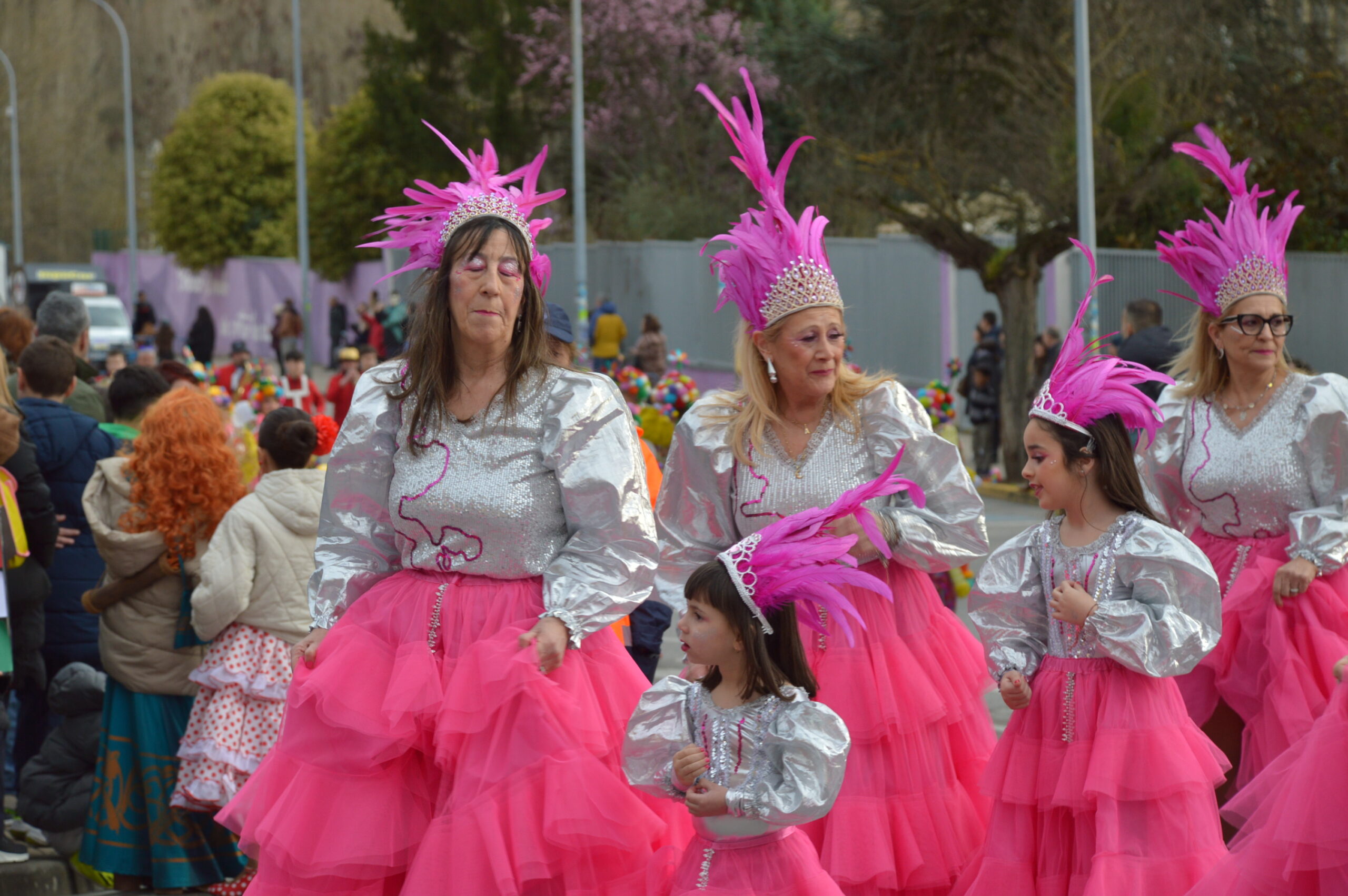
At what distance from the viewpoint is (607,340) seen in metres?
25.0

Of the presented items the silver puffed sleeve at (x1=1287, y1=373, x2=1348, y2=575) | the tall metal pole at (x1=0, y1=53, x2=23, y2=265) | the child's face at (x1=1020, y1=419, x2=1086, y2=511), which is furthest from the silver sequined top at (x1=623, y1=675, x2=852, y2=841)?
the tall metal pole at (x1=0, y1=53, x2=23, y2=265)

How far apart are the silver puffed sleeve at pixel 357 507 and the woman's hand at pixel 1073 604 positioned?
1.74 meters

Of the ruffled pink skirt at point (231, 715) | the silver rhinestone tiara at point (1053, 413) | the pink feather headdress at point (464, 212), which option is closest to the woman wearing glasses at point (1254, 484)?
the silver rhinestone tiara at point (1053, 413)

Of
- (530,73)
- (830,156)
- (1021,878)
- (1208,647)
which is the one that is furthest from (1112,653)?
(530,73)

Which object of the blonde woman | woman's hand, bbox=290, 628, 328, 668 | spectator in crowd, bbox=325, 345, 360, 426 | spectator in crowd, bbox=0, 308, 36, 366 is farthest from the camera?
spectator in crowd, bbox=325, 345, 360, 426

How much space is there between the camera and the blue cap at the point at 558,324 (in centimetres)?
554

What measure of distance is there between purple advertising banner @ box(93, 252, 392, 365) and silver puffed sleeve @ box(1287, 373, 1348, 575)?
33.8 m

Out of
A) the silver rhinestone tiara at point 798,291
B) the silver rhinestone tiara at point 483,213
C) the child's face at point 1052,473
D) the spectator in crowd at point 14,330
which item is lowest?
the child's face at point 1052,473

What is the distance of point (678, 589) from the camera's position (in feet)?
16.1

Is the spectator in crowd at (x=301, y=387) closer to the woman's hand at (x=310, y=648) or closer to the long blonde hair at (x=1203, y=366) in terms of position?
the long blonde hair at (x=1203, y=366)

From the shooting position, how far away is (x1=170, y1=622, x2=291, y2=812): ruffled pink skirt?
611cm

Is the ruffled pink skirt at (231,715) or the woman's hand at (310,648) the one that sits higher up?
the woman's hand at (310,648)

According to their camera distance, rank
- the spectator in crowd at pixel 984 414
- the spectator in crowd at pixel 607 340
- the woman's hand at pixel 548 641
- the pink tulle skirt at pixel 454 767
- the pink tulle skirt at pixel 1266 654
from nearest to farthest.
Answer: the pink tulle skirt at pixel 454 767, the woman's hand at pixel 548 641, the pink tulle skirt at pixel 1266 654, the spectator in crowd at pixel 984 414, the spectator in crowd at pixel 607 340

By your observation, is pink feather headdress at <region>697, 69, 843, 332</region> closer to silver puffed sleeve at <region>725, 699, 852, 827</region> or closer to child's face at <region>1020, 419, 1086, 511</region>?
child's face at <region>1020, 419, 1086, 511</region>
